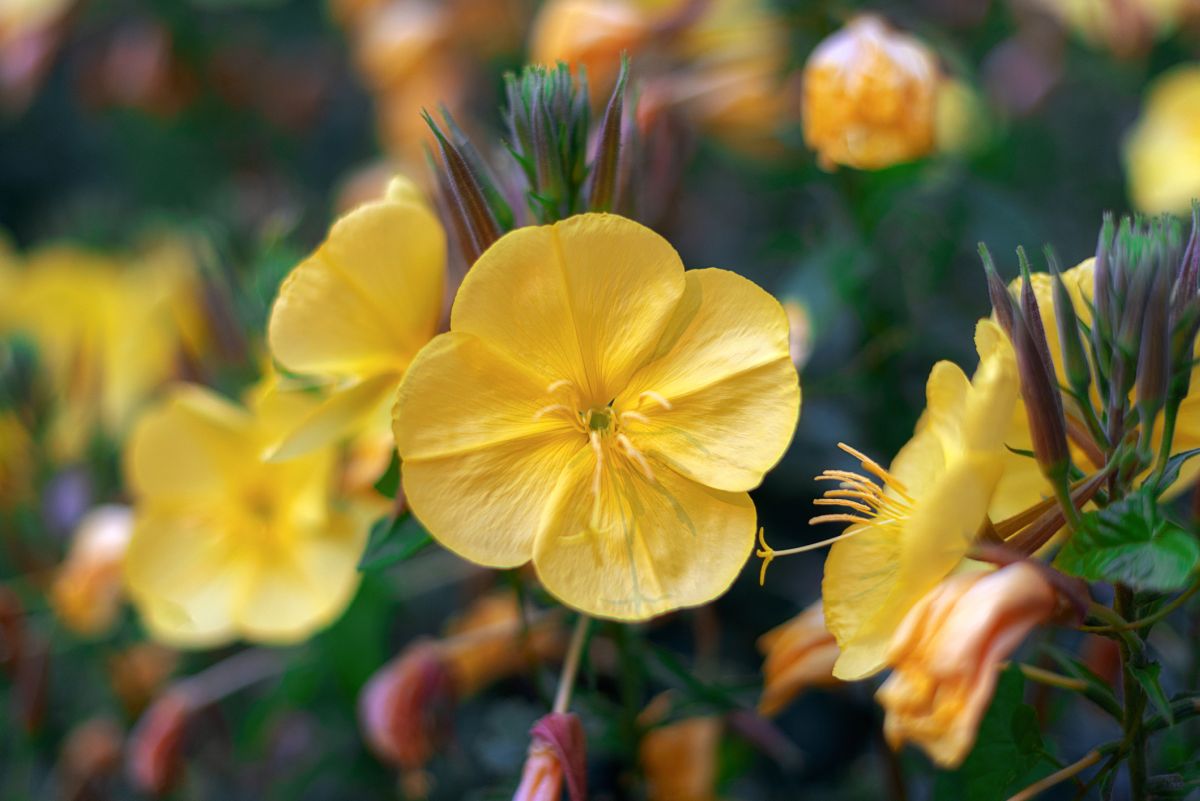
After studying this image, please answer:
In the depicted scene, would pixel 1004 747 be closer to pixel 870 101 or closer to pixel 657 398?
pixel 657 398

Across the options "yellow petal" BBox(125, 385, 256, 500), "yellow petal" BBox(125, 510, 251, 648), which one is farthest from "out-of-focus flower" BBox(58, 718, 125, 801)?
"yellow petal" BBox(125, 385, 256, 500)

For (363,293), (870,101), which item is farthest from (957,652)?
(870,101)

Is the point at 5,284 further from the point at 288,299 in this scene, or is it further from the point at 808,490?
the point at 808,490

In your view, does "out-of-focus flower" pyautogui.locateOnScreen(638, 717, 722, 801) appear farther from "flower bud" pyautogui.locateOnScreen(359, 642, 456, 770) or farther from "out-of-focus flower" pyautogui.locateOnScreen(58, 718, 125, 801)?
"out-of-focus flower" pyautogui.locateOnScreen(58, 718, 125, 801)

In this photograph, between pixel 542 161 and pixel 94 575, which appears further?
pixel 94 575

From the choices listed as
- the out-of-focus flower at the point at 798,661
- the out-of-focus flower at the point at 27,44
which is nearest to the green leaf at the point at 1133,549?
the out-of-focus flower at the point at 798,661
